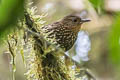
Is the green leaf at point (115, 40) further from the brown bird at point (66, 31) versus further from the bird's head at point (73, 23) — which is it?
the bird's head at point (73, 23)

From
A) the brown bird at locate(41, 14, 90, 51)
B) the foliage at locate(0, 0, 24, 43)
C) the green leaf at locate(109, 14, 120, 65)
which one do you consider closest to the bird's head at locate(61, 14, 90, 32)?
the brown bird at locate(41, 14, 90, 51)

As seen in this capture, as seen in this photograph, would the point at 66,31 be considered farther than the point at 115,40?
Yes

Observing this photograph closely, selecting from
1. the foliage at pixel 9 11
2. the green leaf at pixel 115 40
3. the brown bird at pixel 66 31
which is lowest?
the brown bird at pixel 66 31

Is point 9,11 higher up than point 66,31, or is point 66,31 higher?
point 9,11

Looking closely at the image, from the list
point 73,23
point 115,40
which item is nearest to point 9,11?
A: point 115,40

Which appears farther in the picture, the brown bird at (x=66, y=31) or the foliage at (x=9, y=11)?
the brown bird at (x=66, y=31)

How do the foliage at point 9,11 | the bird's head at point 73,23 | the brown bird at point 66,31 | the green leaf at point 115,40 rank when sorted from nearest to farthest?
the foliage at point 9,11, the green leaf at point 115,40, the brown bird at point 66,31, the bird's head at point 73,23

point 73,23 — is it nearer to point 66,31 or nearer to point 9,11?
point 66,31

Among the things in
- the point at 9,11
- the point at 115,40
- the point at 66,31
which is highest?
the point at 9,11

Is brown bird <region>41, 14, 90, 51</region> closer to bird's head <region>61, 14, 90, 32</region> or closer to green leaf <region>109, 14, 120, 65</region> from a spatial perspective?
bird's head <region>61, 14, 90, 32</region>

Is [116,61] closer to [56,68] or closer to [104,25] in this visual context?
[56,68]

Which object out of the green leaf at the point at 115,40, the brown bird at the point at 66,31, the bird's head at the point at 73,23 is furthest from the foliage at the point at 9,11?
the bird's head at the point at 73,23

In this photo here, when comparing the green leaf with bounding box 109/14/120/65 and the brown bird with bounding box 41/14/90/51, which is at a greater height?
the green leaf with bounding box 109/14/120/65
